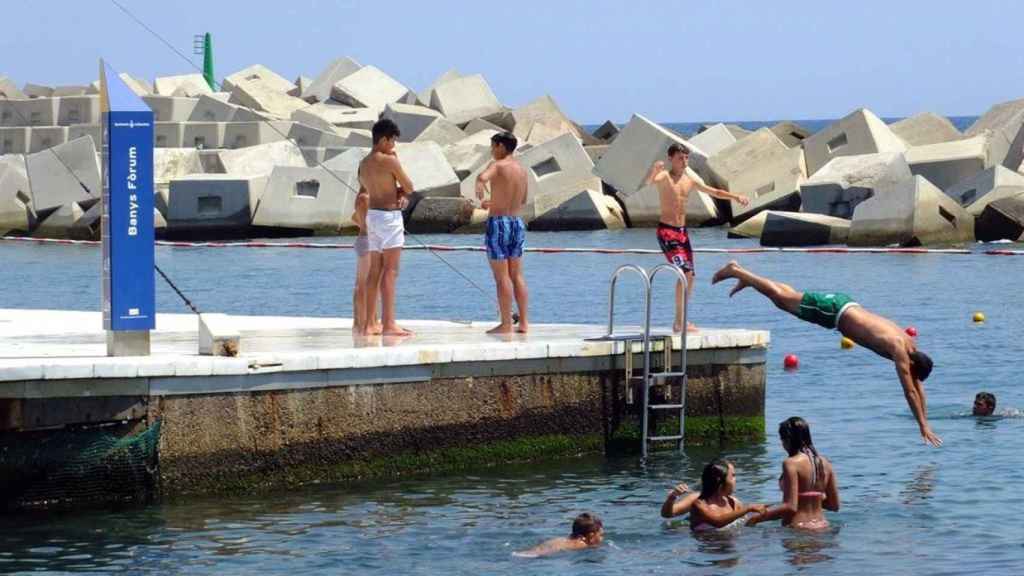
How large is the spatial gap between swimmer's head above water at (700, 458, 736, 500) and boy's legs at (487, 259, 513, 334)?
3.35m

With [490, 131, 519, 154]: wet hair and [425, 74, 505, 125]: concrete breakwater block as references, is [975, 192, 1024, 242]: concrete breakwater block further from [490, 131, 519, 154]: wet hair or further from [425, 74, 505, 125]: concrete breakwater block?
[490, 131, 519, 154]: wet hair

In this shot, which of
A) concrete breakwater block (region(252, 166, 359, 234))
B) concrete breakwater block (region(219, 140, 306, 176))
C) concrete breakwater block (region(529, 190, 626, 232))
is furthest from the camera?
concrete breakwater block (region(219, 140, 306, 176))

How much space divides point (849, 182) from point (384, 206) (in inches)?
1174

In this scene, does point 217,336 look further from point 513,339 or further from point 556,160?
point 556,160

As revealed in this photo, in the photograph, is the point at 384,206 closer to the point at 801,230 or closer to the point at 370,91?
the point at 801,230

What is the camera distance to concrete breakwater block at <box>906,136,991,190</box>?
47062 millimetres

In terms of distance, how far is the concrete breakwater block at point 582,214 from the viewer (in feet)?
165

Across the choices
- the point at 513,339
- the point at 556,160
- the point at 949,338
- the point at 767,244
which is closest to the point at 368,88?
the point at 556,160

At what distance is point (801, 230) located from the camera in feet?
147

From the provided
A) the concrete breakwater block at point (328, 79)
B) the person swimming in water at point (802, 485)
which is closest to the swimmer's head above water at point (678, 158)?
the person swimming in water at point (802, 485)

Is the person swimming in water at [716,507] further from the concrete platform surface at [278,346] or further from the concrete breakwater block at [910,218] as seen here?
the concrete breakwater block at [910,218]

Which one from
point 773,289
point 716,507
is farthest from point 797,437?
point 773,289

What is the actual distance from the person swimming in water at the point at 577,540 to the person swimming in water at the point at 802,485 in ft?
4.42

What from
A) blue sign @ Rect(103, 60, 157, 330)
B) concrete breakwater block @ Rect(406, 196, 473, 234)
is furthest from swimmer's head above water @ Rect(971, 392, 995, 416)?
concrete breakwater block @ Rect(406, 196, 473, 234)
